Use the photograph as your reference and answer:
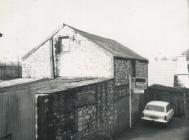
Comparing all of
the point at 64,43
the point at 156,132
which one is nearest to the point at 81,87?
the point at 64,43

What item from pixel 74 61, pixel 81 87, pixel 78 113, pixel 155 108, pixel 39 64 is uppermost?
pixel 74 61

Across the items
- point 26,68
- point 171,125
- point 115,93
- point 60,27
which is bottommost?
point 171,125

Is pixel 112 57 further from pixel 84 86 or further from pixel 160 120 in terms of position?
pixel 160 120

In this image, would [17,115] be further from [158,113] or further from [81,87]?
[158,113]

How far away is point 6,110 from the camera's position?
8.62 m

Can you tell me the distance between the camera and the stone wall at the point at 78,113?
9.95 meters

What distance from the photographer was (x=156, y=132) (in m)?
17.0

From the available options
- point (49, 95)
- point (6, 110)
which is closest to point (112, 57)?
point (49, 95)

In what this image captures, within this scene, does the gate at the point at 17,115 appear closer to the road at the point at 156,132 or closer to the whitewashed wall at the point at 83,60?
the whitewashed wall at the point at 83,60

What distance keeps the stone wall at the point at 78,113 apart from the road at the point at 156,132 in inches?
69.2

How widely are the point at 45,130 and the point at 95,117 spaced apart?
462 centimetres

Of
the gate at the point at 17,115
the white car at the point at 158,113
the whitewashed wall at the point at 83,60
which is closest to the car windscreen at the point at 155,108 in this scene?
the white car at the point at 158,113

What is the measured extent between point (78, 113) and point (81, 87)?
1.39 meters

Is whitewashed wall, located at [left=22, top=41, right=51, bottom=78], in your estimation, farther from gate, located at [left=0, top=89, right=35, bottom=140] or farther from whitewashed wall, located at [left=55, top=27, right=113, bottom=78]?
gate, located at [left=0, top=89, right=35, bottom=140]
